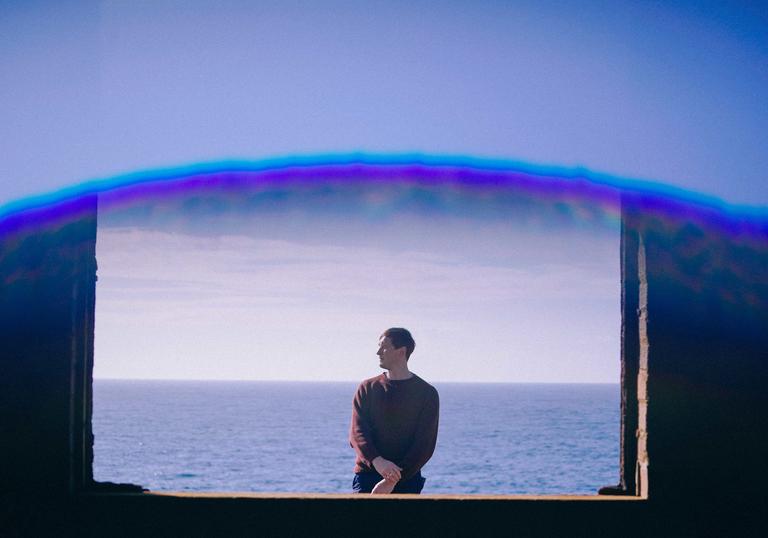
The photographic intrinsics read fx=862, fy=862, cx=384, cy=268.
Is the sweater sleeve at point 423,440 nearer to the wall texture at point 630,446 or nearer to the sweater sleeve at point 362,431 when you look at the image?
the sweater sleeve at point 362,431

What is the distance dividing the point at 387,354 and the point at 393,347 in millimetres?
49

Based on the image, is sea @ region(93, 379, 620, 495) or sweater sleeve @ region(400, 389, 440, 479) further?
sea @ region(93, 379, 620, 495)

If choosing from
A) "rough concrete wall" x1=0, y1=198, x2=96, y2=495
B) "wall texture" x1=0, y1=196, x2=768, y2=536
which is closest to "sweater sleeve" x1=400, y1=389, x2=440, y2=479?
"wall texture" x1=0, y1=196, x2=768, y2=536

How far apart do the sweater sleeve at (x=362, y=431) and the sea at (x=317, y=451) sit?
30985 mm

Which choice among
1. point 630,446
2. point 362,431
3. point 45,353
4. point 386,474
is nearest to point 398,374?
point 362,431

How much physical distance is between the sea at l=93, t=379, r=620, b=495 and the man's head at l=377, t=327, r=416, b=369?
1221 inches

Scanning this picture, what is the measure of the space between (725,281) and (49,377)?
2.47 m

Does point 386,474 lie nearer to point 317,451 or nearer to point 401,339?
point 401,339

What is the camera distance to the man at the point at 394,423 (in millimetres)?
4355

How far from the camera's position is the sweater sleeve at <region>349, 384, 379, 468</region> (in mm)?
4344

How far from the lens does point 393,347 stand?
453 centimetres

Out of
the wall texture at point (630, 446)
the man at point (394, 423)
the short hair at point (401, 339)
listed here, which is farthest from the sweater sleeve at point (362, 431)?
the wall texture at point (630, 446)

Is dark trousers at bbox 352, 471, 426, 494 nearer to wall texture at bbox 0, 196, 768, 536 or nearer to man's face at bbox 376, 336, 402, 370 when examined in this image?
man's face at bbox 376, 336, 402, 370

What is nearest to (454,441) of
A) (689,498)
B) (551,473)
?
(551,473)
